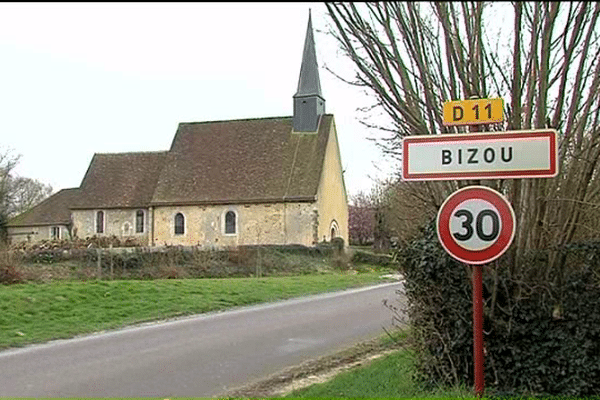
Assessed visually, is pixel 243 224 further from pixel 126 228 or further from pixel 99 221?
pixel 99 221

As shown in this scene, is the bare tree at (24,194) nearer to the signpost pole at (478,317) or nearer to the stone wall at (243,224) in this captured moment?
the stone wall at (243,224)

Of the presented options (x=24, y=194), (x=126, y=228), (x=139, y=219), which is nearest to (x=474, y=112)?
(x=139, y=219)

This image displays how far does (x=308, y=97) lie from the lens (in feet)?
167

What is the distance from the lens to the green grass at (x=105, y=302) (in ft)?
48.8

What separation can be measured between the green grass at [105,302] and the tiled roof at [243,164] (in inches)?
921

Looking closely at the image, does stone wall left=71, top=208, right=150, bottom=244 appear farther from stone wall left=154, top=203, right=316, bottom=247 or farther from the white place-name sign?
the white place-name sign

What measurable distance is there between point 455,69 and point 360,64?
100 cm

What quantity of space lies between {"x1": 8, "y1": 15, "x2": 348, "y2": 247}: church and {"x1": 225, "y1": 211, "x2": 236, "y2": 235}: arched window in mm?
76

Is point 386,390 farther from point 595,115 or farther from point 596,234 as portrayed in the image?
point 595,115

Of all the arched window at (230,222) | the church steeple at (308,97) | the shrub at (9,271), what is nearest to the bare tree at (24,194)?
the arched window at (230,222)

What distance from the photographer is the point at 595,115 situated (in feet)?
23.2

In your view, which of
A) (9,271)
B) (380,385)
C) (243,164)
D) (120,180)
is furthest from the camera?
(120,180)

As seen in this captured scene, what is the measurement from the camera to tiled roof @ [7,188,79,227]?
58.0m

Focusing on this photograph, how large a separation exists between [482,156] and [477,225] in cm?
60
